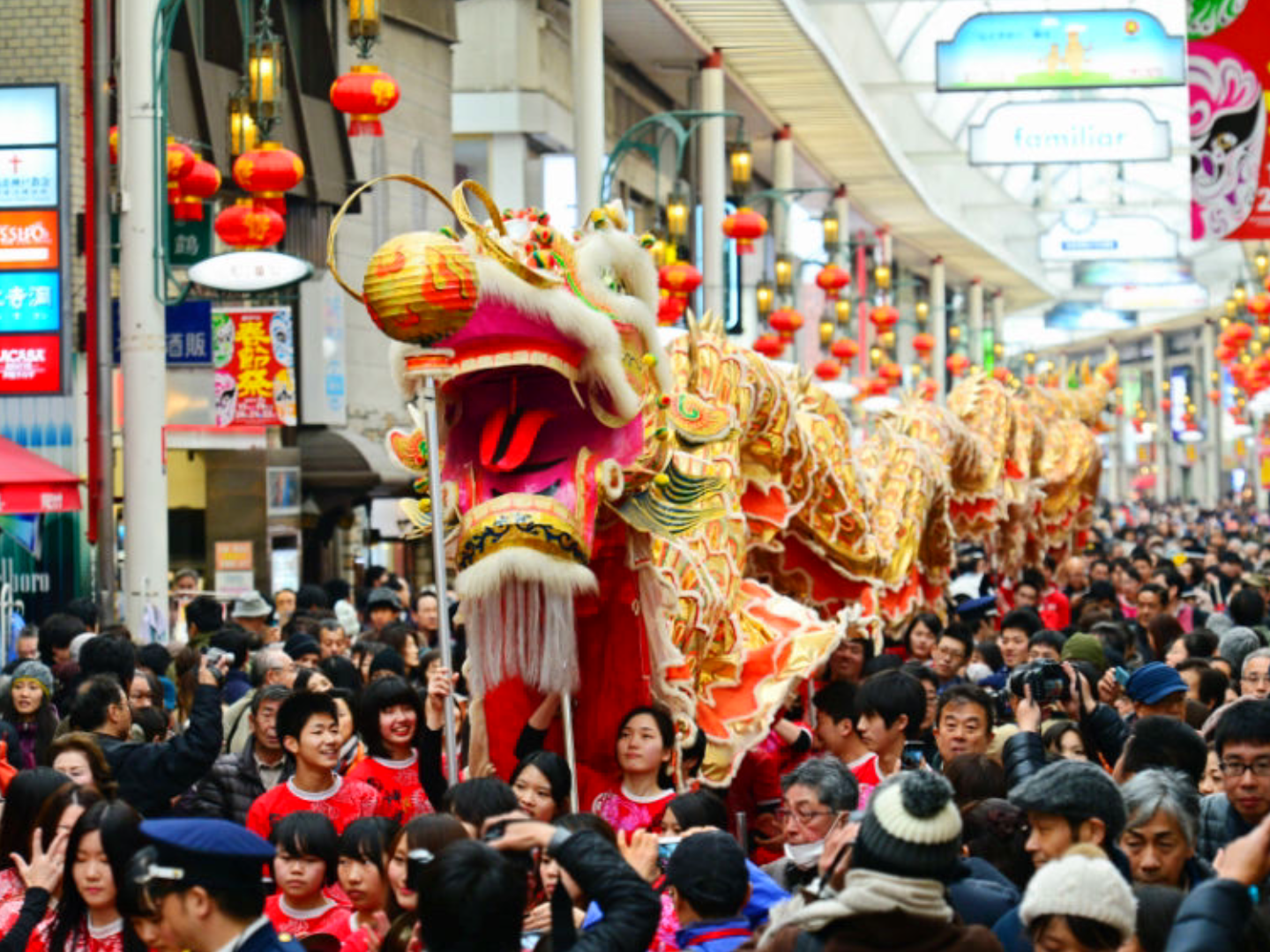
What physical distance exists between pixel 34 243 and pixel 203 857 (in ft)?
40.1

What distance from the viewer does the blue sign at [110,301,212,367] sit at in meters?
17.0

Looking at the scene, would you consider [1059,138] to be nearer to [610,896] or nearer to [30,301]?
[30,301]

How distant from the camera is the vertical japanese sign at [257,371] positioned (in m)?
16.8

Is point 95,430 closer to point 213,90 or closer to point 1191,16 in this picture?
point 213,90

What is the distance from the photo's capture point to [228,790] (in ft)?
25.0

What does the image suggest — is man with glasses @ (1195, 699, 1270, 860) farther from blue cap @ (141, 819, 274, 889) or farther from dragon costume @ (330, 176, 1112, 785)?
blue cap @ (141, 819, 274, 889)

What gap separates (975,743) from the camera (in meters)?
7.38

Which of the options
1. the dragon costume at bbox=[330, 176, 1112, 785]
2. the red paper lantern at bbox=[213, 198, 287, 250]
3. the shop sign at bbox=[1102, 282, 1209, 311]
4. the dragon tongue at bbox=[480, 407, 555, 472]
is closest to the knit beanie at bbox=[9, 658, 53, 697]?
the dragon costume at bbox=[330, 176, 1112, 785]

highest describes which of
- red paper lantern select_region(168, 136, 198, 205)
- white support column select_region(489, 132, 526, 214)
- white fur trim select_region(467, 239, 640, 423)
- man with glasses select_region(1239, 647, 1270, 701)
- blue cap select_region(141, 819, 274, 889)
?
white support column select_region(489, 132, 526, 214)

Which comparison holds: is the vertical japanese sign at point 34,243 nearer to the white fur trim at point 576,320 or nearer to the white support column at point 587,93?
the white support column at point 587,93

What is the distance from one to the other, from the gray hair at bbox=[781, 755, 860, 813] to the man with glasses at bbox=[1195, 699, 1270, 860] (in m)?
0.91

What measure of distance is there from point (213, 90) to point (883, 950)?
16.3 meters

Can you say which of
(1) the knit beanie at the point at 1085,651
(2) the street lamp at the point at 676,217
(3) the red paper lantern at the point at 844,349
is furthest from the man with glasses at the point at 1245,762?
(3) the red paper lantern at the point at 844,349

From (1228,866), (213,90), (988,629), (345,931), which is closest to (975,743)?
(345,931)
